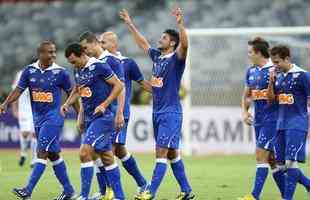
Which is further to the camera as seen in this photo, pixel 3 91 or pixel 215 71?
pixel 3 91

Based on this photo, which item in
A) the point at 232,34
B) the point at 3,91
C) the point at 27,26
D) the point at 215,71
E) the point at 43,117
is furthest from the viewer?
the point at 27,26

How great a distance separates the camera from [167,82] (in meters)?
13.3

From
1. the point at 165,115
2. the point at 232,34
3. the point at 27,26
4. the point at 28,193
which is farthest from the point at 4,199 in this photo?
the point at 27,26

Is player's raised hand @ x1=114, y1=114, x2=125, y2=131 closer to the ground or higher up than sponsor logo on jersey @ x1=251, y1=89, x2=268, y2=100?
closer to the ground

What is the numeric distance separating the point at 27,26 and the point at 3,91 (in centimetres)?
400

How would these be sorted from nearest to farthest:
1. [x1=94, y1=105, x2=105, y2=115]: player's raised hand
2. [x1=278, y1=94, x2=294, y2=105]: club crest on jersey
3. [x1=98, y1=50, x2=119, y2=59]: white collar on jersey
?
1. [x1=94, y1=105, x2=105, y2=115]: player's raised hand
2. [x1=278, y1=94, x2=294, y2=105]: club crest on jersey
3. [x1=98, y1=50, x2=119, y2=59]: white collar on jersey

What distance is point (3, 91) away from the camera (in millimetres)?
30547

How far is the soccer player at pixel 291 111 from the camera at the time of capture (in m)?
12.4

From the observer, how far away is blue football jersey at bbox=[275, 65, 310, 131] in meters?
12.5

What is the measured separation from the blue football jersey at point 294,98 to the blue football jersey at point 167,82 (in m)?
1.56

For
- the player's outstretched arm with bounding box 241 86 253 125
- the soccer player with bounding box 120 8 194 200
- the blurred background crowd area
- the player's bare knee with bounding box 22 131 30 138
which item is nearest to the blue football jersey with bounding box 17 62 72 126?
the soccer player with bounding box 120 8 194 200

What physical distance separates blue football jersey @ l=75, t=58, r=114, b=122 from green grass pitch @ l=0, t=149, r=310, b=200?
2101 mm

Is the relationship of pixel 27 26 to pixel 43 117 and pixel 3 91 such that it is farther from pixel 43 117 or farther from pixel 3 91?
pixel 43 117

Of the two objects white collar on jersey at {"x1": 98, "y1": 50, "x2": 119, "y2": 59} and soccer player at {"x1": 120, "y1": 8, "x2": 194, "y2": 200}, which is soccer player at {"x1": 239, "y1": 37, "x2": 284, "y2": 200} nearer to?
soccer player at {"x1": 120, "y1": 8, "x2": 194, "y2": 200}
